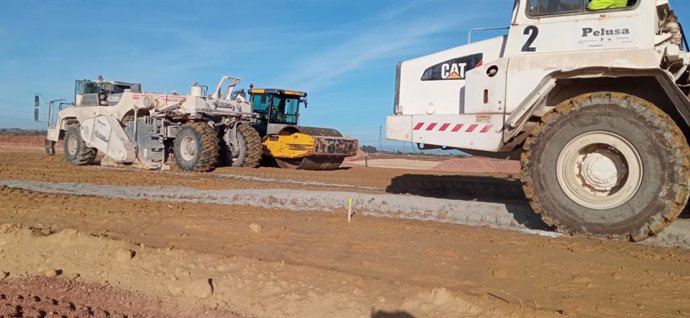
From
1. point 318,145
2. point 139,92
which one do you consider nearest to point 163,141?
point 139,92

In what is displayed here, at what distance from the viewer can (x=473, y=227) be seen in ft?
21.0

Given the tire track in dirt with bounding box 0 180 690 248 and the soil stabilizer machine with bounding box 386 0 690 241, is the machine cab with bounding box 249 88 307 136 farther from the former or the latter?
the soil stabilizer machine with bounding box 386 0 690 241

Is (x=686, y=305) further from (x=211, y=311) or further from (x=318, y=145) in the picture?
(x=318, y=145)

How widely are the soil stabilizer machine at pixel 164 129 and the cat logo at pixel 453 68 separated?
9113mm

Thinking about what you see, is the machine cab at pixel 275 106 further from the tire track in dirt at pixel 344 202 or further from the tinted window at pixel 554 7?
the tinted window at pixel 554 7

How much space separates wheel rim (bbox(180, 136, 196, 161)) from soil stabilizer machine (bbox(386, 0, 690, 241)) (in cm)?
1016

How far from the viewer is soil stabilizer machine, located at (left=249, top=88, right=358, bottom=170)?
17.6m

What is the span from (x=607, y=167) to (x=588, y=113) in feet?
1.89

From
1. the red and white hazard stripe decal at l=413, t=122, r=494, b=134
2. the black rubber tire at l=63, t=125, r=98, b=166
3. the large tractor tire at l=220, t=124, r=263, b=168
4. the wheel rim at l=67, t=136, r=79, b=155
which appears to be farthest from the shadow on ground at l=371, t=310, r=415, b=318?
the wheel rim at l=67, t=136, r=79, b=155

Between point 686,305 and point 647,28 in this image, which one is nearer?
point 686,305

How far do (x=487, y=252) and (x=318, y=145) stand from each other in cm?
1291

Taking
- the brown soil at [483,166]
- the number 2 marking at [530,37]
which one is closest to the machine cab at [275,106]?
the brown soil at [483,166]

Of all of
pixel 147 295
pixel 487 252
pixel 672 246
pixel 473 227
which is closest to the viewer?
pixel 147 295

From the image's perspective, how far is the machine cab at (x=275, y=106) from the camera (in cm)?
1905
